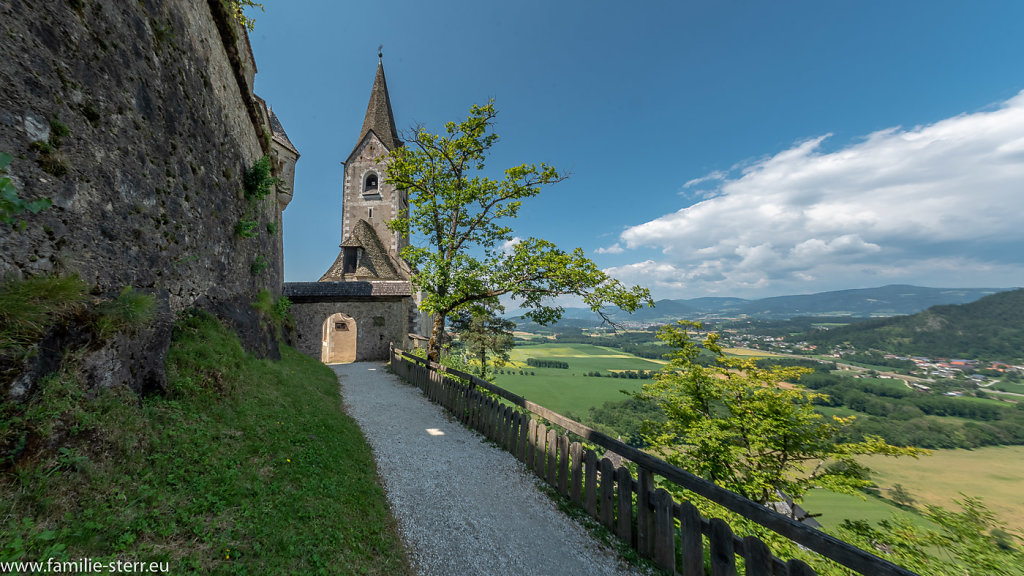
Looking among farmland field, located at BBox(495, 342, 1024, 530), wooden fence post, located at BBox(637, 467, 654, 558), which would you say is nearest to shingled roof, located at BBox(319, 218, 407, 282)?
farmland field, located at BBox(495, 342, 1024, 530)

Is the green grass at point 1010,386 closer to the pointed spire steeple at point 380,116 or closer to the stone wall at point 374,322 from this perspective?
the stone wall at point 374,322

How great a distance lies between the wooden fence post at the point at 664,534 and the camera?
3283 millimetres

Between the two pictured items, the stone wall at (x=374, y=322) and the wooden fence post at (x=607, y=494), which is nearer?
the wooden fence post at (x=607, y=494)

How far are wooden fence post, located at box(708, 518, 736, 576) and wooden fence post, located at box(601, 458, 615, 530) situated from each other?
1.22 meters

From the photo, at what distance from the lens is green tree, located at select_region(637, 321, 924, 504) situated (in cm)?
611

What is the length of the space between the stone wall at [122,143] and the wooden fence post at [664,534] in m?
5.94

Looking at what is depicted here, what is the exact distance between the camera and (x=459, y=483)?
491cm

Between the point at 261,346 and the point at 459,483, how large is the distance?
6432 millimetres

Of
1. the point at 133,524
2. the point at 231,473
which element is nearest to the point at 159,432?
the point at 231,473

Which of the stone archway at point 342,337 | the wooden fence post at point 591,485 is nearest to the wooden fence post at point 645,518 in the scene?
the wooden fence post at point 591,485

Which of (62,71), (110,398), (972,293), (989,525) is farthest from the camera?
(972,293)

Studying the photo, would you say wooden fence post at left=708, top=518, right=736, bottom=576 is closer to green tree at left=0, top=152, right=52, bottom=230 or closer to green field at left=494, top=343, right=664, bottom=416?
green tree at left=0, top=152, right=52, bottom=230

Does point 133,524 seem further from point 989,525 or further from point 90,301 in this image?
point 989,525

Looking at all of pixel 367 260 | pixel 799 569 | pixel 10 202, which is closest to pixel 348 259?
pixel 367 260
